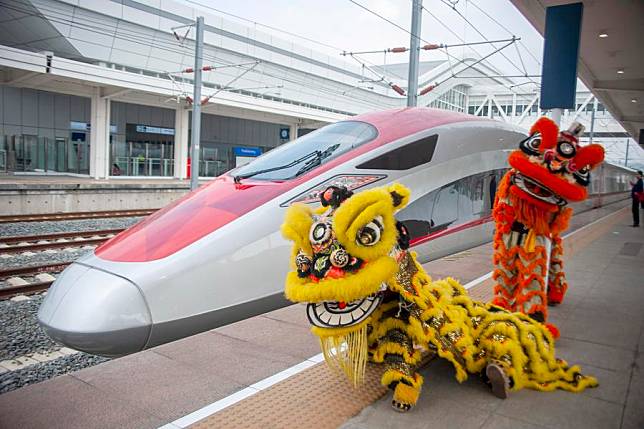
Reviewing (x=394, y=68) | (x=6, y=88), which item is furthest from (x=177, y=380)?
(x=394, y=68)

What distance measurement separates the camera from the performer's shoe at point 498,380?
10.1 ft

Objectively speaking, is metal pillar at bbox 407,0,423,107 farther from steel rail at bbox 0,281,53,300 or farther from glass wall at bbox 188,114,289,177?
glass wall at bbox 188,114,289,177

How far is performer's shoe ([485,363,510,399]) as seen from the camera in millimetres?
3080

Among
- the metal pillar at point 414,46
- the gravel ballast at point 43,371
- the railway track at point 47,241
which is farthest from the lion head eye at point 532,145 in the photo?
the railway track at point 47,241

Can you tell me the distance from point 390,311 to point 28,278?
5.90 metres

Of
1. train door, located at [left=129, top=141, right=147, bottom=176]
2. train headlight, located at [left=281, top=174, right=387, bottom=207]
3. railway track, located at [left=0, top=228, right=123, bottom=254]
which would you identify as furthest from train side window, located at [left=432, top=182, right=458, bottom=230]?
train door, located at [left=129, top=141, right=147, bottom=176]

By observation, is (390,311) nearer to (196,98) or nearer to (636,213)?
(196,98)

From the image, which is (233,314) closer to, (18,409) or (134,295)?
(134,295)

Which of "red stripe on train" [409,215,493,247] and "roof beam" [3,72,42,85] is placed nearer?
"red stripe on train" [409,215,493,247]

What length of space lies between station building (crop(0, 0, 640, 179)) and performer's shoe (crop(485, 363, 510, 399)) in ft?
40.9

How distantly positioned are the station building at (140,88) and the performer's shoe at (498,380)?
12459 millimetres

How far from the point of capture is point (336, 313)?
2643mm

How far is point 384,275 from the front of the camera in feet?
8.32

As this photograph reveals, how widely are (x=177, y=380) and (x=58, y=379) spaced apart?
2.68 ft
